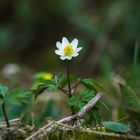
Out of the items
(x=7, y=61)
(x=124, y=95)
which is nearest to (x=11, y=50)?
(x=7, y=61)

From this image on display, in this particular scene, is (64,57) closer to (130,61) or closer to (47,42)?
(130,61)

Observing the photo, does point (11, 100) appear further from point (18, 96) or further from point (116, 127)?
point (116, 127)

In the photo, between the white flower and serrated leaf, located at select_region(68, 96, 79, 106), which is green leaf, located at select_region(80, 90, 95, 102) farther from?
the white flower

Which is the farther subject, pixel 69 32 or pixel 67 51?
pixel 69 32

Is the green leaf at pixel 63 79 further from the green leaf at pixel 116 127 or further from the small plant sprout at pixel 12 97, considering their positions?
the green leaf at pixel 116 127

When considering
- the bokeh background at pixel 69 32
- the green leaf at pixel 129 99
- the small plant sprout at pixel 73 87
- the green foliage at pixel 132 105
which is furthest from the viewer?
the bokeh background at pixel 69 32

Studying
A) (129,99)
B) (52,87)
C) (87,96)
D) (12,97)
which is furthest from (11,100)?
(129,99)

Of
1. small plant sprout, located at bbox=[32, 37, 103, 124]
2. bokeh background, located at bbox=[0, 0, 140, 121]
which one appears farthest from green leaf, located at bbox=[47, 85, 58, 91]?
bokeh background, located at bbox=[0, 0, 140, 121]

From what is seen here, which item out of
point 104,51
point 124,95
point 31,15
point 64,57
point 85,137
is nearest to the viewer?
point 85,137

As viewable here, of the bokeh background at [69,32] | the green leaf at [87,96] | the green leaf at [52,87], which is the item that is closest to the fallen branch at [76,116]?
the green leaf at [87,96]
